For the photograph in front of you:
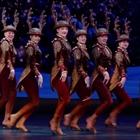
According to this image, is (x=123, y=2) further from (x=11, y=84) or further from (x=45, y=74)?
(x=11, y=84)

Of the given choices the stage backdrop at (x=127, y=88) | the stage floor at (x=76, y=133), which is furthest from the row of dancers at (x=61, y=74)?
the stage backdrop at (x=127, y=88)

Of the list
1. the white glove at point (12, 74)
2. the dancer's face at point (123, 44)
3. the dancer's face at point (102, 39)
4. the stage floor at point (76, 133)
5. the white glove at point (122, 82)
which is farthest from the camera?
the dancer's face at point (123, 44)

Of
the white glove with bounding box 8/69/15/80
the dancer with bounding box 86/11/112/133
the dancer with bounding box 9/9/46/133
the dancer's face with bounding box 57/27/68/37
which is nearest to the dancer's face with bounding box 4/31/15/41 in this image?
the dancer with bounding box 9/9/46/133

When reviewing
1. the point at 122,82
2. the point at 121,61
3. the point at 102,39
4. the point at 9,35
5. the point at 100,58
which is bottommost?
the point at 122,82

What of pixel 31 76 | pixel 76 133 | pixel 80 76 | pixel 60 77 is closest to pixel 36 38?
pixel 31 76

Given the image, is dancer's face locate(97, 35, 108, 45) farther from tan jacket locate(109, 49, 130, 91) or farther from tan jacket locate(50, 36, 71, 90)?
tan jacket locate(50, 36, 71, 90)

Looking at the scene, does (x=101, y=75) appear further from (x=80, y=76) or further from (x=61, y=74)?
(x=61, y=74)

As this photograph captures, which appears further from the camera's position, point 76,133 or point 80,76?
point 80,76

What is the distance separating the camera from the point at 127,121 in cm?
1569

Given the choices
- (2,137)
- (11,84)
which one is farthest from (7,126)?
(2,137)

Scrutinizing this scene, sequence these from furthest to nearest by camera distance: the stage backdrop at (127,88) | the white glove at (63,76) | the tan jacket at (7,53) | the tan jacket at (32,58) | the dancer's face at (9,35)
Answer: the stage backdrop at (127,88)
the dancer's face at (9,35)
the tan jacket at (7,53)
the tan jacket at (32,58)
the white glove at (63,76)

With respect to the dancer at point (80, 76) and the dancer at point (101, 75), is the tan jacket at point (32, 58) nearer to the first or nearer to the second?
the dancer at point (80, 76)

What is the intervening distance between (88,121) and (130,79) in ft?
16.5

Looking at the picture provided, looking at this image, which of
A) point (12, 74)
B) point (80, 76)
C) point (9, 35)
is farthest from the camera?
point (9, 35)
